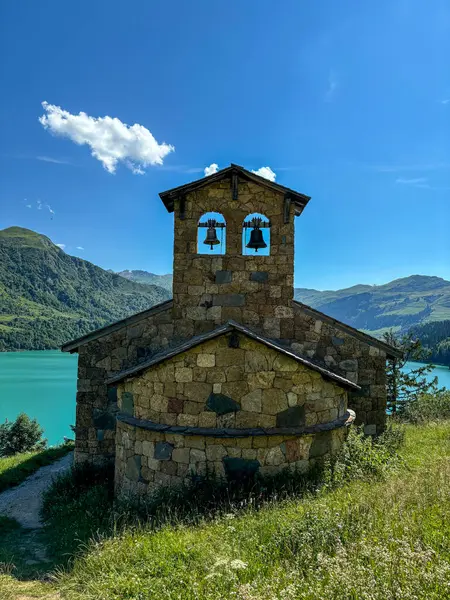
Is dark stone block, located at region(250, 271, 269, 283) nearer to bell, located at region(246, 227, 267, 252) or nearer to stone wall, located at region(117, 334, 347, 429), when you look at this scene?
bell, located at region(246, 227, 267, 252)

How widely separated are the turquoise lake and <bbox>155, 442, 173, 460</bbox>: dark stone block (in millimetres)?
33305

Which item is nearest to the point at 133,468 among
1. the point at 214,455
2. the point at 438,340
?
the point at 214,455

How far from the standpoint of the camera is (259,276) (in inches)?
316

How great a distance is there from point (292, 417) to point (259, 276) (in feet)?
9.93

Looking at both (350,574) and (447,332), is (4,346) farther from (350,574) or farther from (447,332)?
(350,574)

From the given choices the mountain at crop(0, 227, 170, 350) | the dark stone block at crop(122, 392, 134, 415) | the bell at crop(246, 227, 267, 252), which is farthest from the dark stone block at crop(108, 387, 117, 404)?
the mountain at crop(0, 227, 170, 350)

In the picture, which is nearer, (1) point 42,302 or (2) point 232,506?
(2) point 232,506

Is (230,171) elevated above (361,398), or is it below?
above

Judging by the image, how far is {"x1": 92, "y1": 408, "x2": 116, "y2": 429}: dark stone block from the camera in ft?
27.9

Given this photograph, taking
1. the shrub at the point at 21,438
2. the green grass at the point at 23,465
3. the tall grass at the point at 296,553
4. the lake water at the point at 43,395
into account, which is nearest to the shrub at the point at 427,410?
the tall grass at the point at 296,553

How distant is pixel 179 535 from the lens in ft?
15.0

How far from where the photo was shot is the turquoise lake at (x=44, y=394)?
41.6m

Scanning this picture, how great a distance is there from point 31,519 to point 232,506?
4472 mm

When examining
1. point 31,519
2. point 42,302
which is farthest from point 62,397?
→ point 42,302
